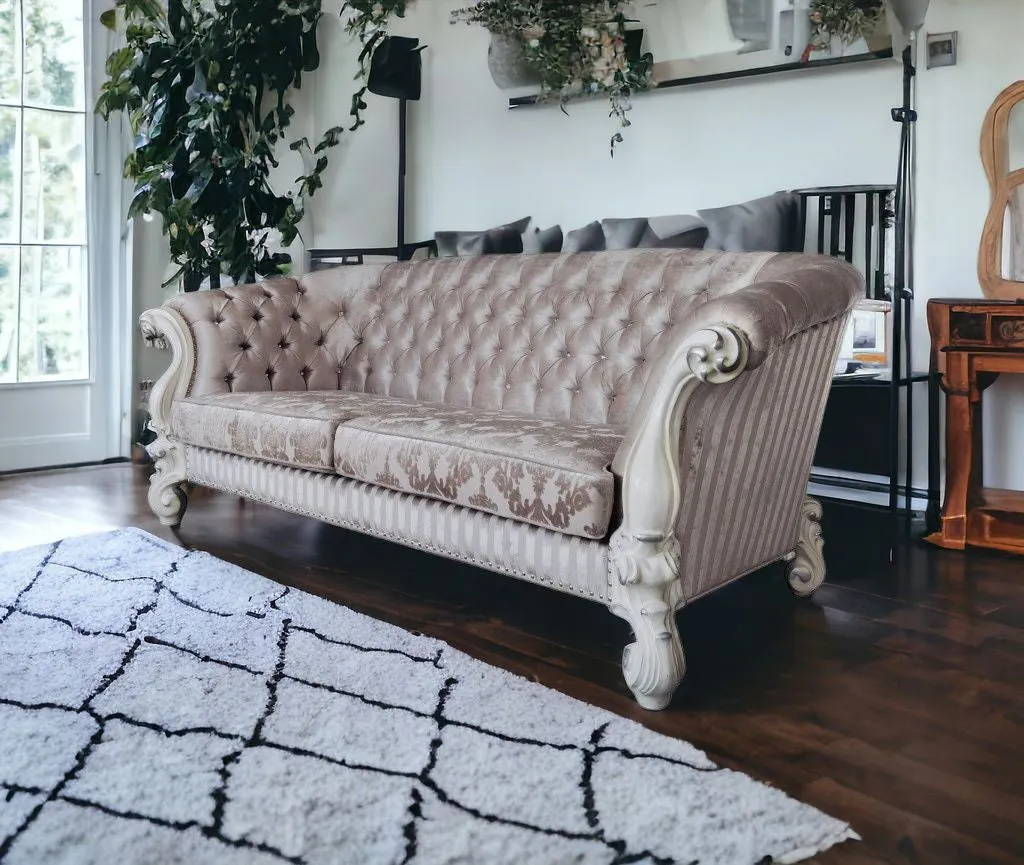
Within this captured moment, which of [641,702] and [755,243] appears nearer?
[641,702]

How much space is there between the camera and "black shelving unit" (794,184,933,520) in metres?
3.52

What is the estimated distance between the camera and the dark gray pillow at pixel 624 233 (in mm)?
3949

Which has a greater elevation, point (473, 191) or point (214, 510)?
point (473, 191)

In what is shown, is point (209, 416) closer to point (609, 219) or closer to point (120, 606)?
point (120, 606)

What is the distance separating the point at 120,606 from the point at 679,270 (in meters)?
1.66

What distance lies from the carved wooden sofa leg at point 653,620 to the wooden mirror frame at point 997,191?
201 centimetres

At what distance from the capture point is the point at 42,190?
461 centimetres

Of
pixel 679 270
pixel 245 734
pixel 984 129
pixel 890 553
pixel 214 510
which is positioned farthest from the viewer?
pixel 214 510

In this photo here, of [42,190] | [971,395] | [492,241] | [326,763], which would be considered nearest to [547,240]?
[492,241]

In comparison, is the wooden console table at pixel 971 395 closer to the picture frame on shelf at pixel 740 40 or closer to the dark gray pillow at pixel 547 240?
the picture frame on shelf at pixel 740 40

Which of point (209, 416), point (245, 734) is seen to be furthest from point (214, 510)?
point (245, 734)

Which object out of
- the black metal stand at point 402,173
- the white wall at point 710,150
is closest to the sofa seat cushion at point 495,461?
the white wall at point 710,150

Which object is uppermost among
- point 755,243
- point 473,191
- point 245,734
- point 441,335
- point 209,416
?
point 473,191

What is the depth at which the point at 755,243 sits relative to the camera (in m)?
3.65
